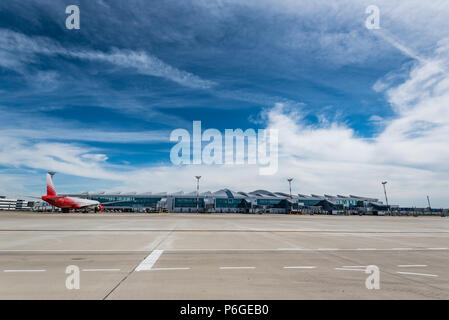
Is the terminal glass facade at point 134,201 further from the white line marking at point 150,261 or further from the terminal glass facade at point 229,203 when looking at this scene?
the white line marking at point 150,261

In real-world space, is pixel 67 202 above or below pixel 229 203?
above

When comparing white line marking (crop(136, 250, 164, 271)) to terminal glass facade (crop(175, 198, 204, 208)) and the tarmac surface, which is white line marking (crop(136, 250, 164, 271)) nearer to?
the tarmac surface

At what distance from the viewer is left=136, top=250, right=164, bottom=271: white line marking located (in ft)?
27.6

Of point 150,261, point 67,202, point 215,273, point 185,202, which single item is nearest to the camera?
point 215,273

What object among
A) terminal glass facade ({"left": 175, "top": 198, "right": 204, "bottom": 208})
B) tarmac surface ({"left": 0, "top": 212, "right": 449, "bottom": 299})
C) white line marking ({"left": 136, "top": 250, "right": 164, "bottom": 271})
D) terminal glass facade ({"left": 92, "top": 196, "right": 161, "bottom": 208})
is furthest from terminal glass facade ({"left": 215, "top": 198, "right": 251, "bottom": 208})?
white line marking ({"left": 136, "top": 250, "right": 164, "bottom": 271})

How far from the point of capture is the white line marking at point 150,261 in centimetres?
841

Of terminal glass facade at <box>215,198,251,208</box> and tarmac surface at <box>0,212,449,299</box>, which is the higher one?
tarmac surface at <box>0,212,449,299</box>

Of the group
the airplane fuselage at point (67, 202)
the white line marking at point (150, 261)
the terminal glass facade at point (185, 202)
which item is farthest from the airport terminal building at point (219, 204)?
the white line marking at point (150, 261)

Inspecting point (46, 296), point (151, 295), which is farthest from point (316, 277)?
point (46, 296)

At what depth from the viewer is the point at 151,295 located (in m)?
5.73

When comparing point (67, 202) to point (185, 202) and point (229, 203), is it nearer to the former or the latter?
point (185, 202)

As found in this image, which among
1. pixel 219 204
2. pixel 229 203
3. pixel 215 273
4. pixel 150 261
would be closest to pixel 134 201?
pixel 219 204

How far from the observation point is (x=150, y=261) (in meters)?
9.38
